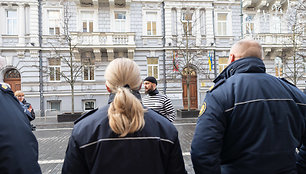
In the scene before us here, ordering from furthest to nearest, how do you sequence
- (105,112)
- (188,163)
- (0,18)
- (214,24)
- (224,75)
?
(214,24), (0,18), (188,163), (224,75), (105,112)

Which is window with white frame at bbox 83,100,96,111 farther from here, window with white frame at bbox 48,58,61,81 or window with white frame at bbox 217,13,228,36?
window with white frame at bbox 217,13,228,36

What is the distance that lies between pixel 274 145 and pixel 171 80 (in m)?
14.8

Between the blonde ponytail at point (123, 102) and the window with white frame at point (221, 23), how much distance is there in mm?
17971

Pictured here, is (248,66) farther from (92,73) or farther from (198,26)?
(198,26)

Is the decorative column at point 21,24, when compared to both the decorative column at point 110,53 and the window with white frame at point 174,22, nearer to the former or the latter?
the decorative column at point 110,53

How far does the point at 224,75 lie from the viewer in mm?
1906

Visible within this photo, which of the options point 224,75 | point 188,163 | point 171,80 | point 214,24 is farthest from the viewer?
point 214,24

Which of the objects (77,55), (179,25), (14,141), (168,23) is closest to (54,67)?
(77,55)

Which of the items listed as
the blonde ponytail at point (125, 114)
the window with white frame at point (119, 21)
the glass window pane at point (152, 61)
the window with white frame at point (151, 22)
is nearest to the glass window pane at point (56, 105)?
the window with white frame at point (119, 21)

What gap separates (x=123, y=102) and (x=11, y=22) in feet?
60.9

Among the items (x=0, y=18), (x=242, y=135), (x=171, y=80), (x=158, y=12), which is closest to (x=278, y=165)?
(x=242, y=135)

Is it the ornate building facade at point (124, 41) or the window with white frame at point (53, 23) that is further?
the window with white frame at point (53, 23)

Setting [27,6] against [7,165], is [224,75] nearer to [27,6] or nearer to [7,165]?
[7,165]

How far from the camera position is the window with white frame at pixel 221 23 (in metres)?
17.8
